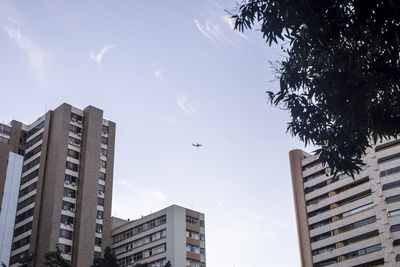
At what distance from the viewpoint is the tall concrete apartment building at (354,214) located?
8000 centimetres

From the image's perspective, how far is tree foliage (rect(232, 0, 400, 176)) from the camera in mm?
Answer: 14211

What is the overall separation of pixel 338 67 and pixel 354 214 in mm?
73282

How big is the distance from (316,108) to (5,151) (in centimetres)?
6160

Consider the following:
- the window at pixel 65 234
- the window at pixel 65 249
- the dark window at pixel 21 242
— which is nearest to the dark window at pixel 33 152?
the dark window at pixel 21 242

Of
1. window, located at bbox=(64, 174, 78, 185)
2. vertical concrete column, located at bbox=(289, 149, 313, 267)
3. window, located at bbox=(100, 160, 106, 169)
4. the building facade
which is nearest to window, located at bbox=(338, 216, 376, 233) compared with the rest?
vertical concrete column, located at bbox=(289, 149, 313, 267)

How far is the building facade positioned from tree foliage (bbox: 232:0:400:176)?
71222mm

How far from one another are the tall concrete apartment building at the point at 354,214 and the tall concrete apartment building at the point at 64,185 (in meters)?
31.8

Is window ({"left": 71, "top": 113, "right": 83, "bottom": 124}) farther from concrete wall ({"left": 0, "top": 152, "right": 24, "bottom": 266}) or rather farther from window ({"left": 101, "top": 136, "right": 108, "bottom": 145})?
concrete wall ({"left": 0, "top": 152, "right": 24, "bottom": 266})

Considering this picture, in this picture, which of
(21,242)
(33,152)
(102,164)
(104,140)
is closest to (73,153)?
(102,164)

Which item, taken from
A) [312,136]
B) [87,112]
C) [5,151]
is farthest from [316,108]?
[87,112]

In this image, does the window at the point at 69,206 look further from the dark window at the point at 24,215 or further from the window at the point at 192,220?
the window at the point at 192,220

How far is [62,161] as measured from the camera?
86.4 m

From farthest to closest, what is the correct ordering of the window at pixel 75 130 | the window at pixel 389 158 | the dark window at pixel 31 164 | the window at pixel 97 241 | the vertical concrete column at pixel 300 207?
1. the window at pixel 75 130
2. the dark window at pixel 31 164
3. the vertical concrete column at pixel 300 207
4. the window at pixel 97 241
5. the window at pixel 389 158

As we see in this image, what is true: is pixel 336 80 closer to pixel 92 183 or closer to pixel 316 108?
Result: pixel 316 108
